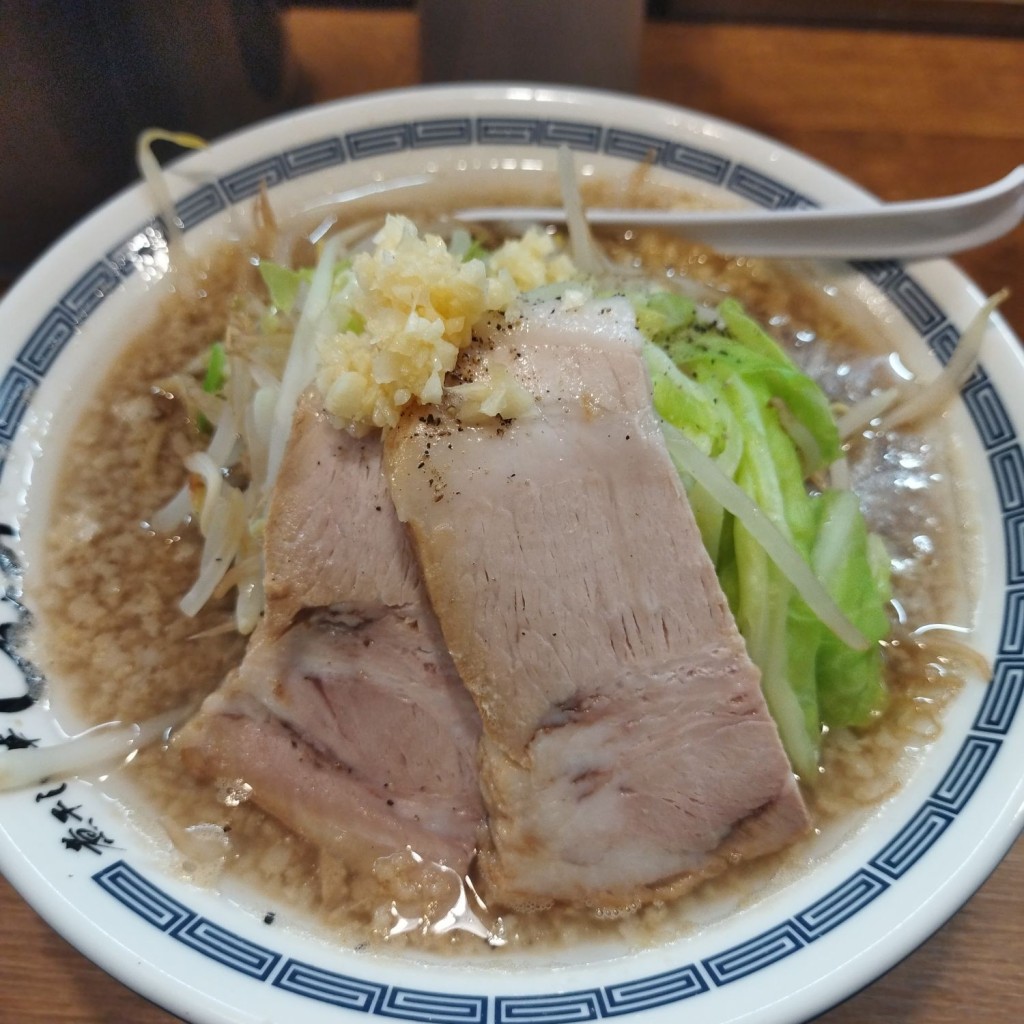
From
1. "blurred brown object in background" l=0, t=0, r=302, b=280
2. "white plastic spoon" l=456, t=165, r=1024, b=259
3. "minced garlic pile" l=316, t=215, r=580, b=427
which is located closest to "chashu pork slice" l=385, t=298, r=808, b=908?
"minced garlic pile" l=316, t=215, r=580, b=427

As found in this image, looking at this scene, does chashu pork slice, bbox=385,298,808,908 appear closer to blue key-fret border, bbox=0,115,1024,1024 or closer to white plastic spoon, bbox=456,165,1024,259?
blue key-fret border, bbox=0,115,1024,1024

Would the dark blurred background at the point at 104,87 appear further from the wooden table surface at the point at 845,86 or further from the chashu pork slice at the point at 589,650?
the chashu pork slice at the point at 589,650

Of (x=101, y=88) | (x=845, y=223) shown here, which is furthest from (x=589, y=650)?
(x=101, y=88)

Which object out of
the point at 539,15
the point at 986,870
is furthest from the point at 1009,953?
the point at 539,15

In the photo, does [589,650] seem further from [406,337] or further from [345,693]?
[406,337]

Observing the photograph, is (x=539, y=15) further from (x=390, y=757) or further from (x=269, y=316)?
(x=390, y=757)

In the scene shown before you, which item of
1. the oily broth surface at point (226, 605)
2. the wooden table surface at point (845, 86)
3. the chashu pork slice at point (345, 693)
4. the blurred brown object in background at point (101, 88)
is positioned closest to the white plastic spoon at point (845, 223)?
the oily broth surface at point (226, 605)
